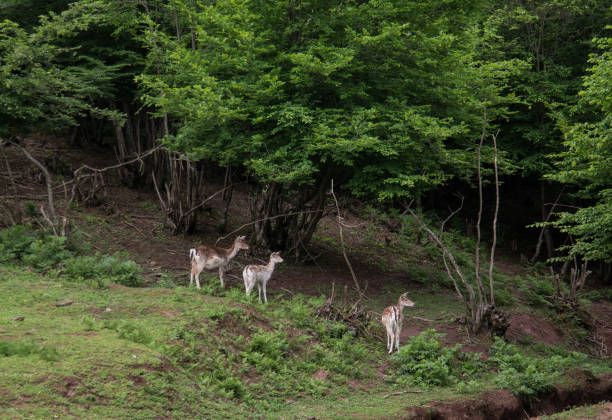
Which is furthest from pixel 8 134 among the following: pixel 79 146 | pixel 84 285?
pixel 79 146

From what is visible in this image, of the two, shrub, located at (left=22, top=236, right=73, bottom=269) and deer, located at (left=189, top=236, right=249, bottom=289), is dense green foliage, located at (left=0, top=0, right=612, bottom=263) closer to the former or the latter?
deer, located at (left=189, top=236, right=249, bottom=289)

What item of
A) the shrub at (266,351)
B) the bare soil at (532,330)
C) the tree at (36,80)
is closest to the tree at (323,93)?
the tree at (36,80)

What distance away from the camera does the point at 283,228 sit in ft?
57.5

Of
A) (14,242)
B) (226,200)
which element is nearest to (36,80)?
(14,242)

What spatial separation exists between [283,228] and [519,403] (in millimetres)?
8643

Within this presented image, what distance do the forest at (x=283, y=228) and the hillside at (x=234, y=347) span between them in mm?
48

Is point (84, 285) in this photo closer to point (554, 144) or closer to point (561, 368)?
point (561, 368)

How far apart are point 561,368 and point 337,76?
8623 mm

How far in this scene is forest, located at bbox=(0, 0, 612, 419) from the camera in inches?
363

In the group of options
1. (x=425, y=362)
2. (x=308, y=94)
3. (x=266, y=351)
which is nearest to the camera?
(x=266, y=351)

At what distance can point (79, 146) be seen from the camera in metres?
24.4

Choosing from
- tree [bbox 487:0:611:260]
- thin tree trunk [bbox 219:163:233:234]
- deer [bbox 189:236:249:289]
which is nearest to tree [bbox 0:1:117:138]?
thin tree trunk [bbox 219:163:233:234]

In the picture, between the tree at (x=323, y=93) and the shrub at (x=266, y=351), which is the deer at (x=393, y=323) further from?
the tree at (x=323, y=93)

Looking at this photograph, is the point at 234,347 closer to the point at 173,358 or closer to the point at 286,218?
the point at 173,358
